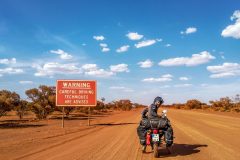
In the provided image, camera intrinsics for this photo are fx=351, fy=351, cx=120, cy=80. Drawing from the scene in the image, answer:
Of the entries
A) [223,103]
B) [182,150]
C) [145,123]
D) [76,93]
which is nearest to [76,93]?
[76,93]

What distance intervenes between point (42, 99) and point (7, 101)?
10193mm

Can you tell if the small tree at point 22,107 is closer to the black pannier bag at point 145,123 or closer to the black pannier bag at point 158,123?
the black pannier bag at point 145,123

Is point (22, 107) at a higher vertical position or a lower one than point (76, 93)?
lower

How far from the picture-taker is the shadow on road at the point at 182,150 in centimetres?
1151

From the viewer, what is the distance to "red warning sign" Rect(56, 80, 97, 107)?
29828mm

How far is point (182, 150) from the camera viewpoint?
41.0ft

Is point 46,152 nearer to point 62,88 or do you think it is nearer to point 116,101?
point 62,88

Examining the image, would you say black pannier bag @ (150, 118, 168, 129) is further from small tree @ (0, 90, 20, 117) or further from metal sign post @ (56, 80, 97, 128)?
small tree @ (0, 90, 20, 117)

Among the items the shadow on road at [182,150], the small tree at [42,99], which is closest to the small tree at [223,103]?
the small tree at [42,99]

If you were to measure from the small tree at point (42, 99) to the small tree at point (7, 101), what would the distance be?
3.31 m

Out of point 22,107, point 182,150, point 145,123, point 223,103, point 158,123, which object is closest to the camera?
point 158,123

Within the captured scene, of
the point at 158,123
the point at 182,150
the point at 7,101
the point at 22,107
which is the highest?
the point at 7,101

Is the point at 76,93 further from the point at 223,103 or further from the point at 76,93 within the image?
the point at 223,103

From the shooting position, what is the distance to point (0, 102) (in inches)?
1342
